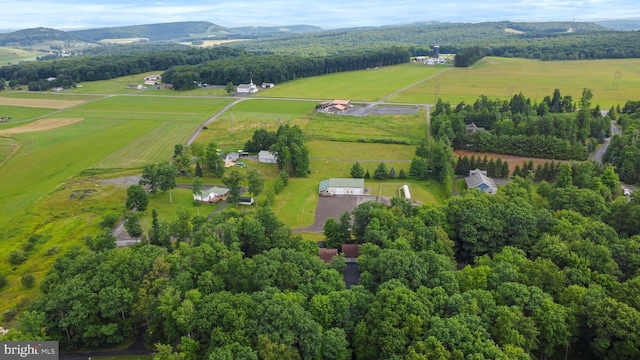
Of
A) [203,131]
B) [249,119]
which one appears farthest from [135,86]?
[203,131]

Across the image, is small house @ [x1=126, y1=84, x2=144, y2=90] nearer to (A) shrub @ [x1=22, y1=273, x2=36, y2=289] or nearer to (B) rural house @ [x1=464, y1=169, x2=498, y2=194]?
(A) shrub @ [x1=22, y1=273, x2=36, y2=289]

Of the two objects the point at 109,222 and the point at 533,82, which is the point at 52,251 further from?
the point at 533,82

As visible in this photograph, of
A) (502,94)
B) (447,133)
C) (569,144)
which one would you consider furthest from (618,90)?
(447,133)

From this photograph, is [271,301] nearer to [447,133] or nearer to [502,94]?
[447,133]

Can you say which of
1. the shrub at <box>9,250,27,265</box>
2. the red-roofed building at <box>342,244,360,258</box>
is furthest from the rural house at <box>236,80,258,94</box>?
the red-roofed building at <box>342,244,360,258</box>

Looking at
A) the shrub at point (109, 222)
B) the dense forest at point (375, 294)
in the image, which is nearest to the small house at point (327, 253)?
the dense forest at point (375, 294)

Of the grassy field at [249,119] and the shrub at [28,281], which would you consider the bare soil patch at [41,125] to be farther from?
the shrub at [28,281]

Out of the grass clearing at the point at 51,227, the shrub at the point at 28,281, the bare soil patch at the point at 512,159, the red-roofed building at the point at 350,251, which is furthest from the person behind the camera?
the bare soil patch at the point at 512,159
